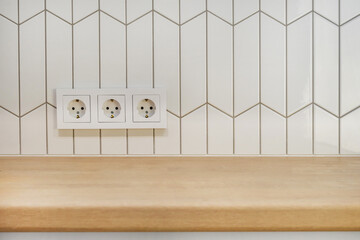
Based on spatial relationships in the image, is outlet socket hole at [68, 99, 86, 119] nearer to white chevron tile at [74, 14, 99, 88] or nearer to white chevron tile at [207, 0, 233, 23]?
white chevron tile at [74, 14, 99, 88]

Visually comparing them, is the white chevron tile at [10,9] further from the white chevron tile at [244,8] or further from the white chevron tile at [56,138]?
the white chevron tile at [244,8]

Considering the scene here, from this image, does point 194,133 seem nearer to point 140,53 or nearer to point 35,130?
point 140,53

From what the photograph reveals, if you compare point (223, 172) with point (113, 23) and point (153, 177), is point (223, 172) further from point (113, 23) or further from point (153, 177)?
point (113, 23)

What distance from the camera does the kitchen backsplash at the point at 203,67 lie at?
927 mm

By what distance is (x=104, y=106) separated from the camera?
920mm

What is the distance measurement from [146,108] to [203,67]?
A: 181mm

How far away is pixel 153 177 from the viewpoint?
0.67 meters

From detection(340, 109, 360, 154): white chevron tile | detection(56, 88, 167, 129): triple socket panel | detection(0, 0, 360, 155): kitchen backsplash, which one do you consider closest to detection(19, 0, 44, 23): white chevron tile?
detection(0, 0, 360, 155): kitchen backsplash

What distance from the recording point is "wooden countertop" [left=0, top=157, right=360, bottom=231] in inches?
18.4

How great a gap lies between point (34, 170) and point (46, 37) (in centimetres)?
37

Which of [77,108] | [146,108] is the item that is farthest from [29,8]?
[146,108]

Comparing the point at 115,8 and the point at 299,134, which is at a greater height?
the point at 115,8

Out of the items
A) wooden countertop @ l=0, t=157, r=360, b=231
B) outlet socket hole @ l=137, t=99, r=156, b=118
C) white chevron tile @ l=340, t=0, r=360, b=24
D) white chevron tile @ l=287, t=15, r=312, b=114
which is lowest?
wooden countertop @ l=0, t=157, r=360, b=231

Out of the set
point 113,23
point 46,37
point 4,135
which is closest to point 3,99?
point 4,135
